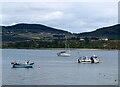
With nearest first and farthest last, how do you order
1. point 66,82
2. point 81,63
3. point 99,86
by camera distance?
1. point 99,86
2. point 66,82
3. point 81,63

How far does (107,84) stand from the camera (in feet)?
253

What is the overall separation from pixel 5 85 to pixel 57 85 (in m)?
11.1

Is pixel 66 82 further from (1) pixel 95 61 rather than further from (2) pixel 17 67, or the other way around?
(1) pixel 95 61

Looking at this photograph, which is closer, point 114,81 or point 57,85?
point 57,85

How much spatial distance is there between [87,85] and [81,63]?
2914 inches

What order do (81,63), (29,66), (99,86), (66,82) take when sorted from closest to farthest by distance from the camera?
(99,86)
(66,82)
(29,66)
(81,63)

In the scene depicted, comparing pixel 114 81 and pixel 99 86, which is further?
pixel 114 81

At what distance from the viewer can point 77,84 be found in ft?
253

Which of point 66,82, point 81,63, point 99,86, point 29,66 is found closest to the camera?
point 99,86

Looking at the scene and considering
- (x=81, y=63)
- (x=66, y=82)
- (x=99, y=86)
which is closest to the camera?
(x=99, y=86)

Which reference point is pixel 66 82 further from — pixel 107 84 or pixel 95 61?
pixel 95 61

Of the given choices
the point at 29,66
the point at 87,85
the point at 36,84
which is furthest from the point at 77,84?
the point at 29,66

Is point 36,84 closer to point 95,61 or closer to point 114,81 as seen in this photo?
point 114,81

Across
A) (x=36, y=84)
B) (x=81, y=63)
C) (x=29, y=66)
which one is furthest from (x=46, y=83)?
(x=81, y=63)
